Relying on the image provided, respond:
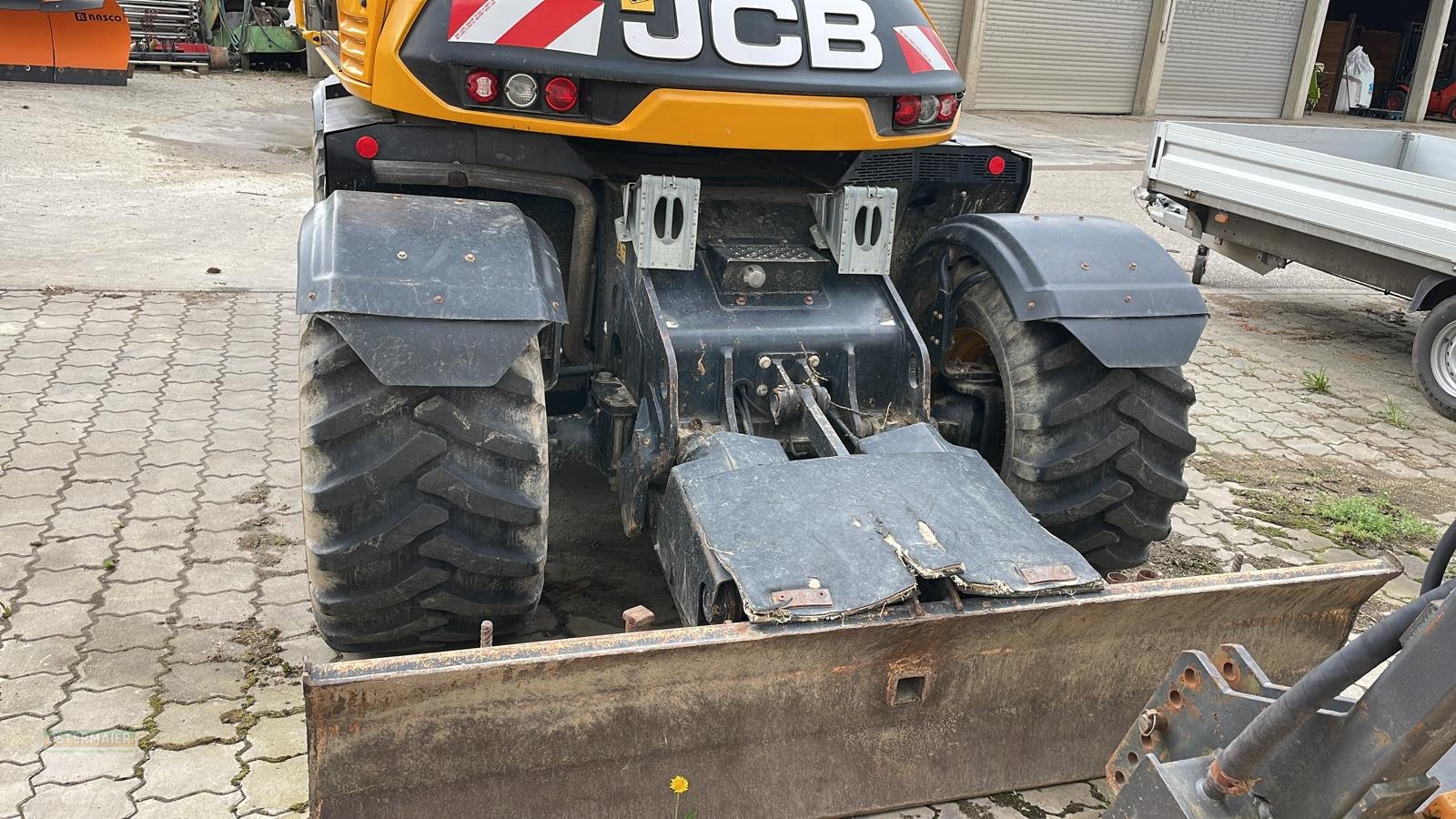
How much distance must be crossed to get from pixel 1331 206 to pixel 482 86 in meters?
5.56

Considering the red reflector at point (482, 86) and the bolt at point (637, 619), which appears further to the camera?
the red reflector at point (482, 86)

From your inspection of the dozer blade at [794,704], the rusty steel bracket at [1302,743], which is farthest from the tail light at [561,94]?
the rusty steel bracket at [1302,743]

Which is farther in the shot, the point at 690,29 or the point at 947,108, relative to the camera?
the point at 947,108

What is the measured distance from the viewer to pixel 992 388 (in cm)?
382

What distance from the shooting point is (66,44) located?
1391 centimetres

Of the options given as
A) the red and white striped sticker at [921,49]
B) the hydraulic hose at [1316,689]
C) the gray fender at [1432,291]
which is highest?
the red and white striped sticker at [921,49]

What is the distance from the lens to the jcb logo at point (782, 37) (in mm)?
3350

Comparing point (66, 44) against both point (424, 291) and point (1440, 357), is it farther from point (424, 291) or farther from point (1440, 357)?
point (1440, 357)

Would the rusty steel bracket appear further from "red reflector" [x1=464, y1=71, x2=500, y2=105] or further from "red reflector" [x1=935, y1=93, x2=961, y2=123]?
"red reflector" [x1=464, y1=71, x2=500, y2=105]

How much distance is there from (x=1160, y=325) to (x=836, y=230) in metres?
0.98

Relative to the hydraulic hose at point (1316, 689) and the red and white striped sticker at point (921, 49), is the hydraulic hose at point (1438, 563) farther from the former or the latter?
the red and white striped sticker at point (921, 49)

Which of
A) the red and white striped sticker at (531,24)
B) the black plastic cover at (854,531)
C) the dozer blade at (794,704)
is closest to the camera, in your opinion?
the dozer blade at (794,704)

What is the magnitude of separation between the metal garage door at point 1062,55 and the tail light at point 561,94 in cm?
1701

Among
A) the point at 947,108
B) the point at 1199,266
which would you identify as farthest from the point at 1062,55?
the point at 947,108
